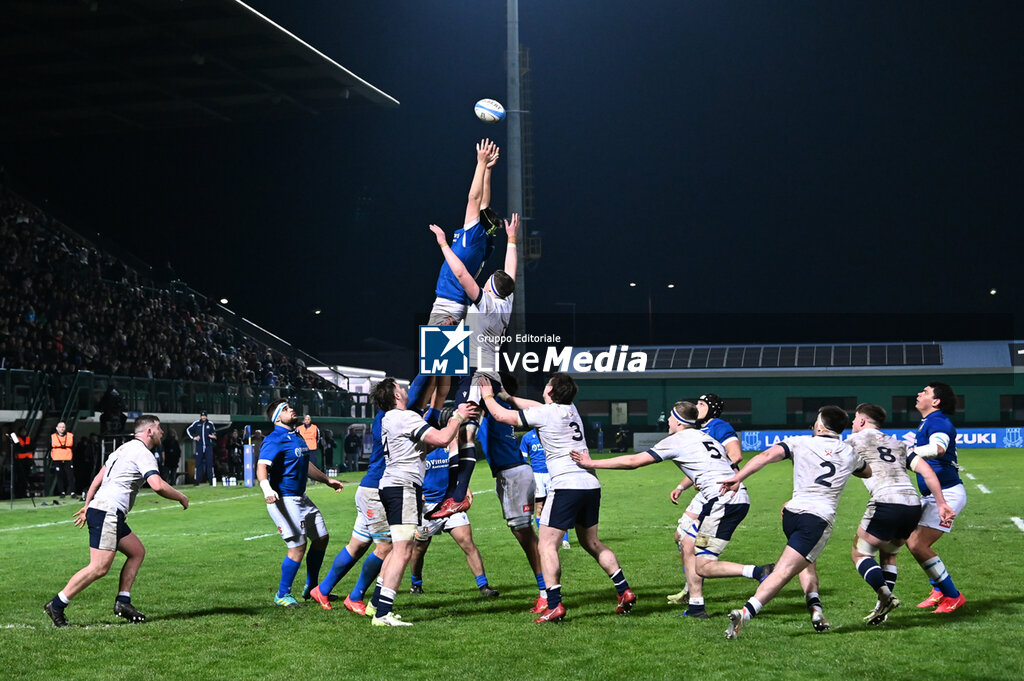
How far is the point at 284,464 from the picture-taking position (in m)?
10.8

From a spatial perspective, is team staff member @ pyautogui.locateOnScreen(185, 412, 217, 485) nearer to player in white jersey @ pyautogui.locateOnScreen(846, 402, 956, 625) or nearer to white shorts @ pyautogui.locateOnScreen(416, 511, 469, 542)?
white shorts @ pyautogui.locateOnScreen(416, 511, 469, 542)

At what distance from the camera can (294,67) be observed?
36.9 meters

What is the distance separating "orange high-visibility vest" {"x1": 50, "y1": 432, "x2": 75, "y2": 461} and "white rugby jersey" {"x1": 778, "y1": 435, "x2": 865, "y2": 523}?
22697 millimetres

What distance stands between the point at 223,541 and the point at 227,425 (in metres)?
20.9

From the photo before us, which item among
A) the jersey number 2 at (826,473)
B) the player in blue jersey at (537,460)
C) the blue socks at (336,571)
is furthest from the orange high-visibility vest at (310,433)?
the jersey number 2 at (826,473)

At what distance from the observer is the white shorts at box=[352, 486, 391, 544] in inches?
405

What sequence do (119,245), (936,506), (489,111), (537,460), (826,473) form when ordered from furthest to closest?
(119,245) → (537,460) → (489,111) → (936,506) → (826,473)

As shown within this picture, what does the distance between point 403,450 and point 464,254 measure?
215cm

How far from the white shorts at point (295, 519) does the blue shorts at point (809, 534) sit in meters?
4.58

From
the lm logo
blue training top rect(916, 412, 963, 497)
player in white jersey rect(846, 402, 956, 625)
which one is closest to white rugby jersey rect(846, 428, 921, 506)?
player in white jersey rect(846, 402, 956, 625)

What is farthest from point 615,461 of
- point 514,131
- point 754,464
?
point 514,131

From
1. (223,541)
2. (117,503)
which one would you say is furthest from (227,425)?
(117,503)

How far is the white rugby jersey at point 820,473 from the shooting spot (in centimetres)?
870

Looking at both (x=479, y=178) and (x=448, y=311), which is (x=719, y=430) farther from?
(x=479, y=178)
